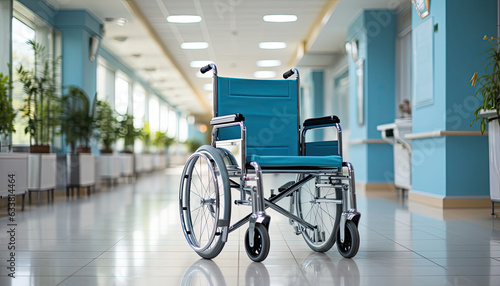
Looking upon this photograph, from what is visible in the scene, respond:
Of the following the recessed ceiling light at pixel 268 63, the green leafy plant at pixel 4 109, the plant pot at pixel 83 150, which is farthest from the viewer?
the recessed ceiling light at pixel 268 63

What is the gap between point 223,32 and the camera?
8.80 m

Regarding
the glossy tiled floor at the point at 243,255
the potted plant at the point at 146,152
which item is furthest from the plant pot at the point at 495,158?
the potted plant at the point at 146,152

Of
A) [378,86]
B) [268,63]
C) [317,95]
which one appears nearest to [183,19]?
[378,86]

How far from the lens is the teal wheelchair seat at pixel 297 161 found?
86.2 inches

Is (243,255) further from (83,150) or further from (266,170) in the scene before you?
(83,150)

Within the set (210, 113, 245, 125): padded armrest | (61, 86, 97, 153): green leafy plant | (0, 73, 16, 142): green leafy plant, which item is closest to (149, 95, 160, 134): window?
(61, 86, 97, 153): green leafy plant

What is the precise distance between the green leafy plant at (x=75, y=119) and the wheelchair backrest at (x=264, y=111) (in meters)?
4.46

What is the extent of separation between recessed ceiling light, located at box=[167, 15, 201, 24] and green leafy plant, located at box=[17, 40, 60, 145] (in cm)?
224

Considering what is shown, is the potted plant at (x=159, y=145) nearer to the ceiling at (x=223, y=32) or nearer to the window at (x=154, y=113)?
the window at (x=154, y=113)

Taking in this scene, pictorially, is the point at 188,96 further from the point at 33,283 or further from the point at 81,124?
the point at 33,283

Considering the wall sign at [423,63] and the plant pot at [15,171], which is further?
the wall sign at [423,63]

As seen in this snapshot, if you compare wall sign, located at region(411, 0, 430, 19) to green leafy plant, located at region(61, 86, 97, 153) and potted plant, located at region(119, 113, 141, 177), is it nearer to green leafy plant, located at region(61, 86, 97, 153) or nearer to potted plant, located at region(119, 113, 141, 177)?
green leafy plant, located at region(61, 86, 97, 153)

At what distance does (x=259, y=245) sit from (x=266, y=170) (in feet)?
1.14

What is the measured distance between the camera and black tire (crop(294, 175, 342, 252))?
2490 mm
